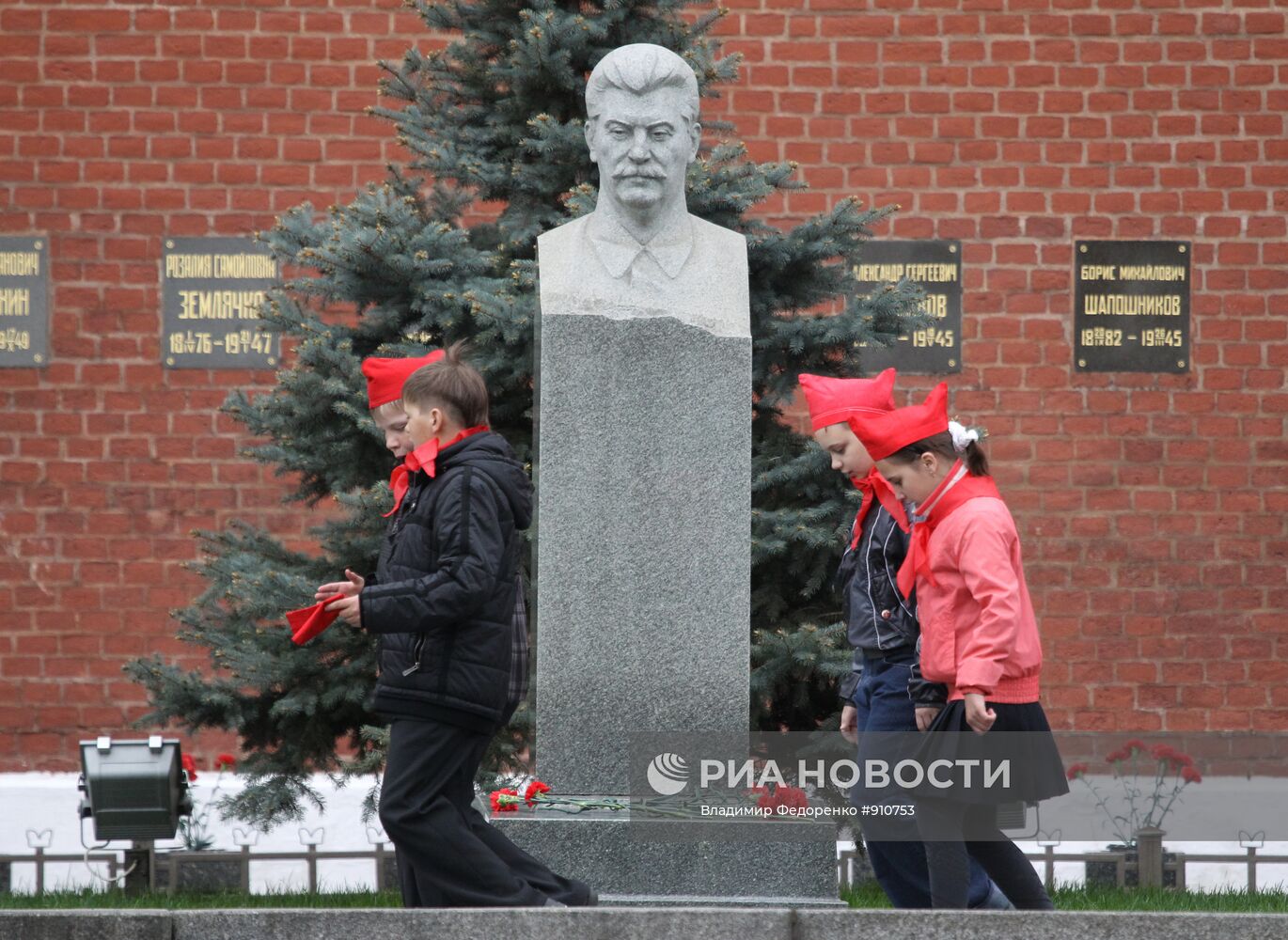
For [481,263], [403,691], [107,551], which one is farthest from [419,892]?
[107,551]

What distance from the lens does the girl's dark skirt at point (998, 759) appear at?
177 inches

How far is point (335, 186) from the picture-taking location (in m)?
8.82

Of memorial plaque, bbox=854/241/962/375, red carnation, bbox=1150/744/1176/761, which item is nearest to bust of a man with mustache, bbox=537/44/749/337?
red carnation, bbox=1150/744/1176/761

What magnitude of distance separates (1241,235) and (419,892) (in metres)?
5.94

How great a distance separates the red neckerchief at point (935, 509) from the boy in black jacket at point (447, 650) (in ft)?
3.21

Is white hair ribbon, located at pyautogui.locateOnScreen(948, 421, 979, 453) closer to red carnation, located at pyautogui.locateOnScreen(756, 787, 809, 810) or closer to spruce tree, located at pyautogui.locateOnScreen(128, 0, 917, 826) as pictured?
red carnation, located at pyautogui.locateOnScreen(756, 787, 809, 810)

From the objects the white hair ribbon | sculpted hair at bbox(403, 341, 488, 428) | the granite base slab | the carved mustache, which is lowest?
the granite base slab

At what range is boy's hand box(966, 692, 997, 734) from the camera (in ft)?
14.4

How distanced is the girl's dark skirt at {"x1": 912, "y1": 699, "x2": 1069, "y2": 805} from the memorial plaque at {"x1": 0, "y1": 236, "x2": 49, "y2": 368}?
18.4ft

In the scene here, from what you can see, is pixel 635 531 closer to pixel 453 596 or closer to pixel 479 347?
pixel 453 596

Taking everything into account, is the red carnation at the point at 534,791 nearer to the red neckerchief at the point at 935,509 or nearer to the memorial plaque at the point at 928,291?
the red neckerchief at the point at 935,509

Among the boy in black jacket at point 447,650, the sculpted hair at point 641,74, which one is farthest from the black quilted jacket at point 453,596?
the sculpted hair at point 641,74

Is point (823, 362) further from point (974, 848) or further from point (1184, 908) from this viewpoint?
point (974, 848)

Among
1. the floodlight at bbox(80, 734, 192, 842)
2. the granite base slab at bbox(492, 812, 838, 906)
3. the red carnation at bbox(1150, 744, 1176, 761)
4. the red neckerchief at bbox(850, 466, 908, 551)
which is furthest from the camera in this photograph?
the red carnation at bbox(1150, 744, 1176, 761)
